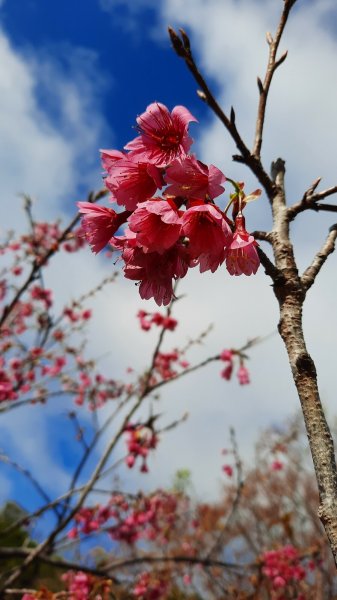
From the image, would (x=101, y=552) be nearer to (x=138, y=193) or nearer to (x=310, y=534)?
(x=310, y=534)

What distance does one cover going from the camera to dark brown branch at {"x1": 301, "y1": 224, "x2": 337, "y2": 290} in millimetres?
1298

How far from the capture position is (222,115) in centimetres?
149

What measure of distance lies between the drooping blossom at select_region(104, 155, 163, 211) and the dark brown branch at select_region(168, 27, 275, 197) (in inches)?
13.9

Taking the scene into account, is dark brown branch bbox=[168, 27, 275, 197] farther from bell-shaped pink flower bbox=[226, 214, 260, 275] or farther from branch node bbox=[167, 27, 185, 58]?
bell-shaped pink flower bbox=[226, 214, 260, 275]

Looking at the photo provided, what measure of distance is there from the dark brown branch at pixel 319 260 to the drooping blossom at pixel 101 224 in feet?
1.84

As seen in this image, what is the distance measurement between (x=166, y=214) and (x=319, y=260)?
50 centimetres

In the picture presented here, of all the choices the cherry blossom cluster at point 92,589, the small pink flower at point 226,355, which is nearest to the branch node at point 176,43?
the cherry blossom cluster at point 92,589

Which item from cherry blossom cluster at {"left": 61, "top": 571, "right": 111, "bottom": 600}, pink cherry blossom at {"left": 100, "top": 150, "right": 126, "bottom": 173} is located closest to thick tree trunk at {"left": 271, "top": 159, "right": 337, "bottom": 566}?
pink cherry blossom at {"left": 100, "top": 150, "right": 126, "bottom": 173}

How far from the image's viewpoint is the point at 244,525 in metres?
12.5

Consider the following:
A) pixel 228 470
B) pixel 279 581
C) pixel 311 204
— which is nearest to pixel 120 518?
pixel 279 581

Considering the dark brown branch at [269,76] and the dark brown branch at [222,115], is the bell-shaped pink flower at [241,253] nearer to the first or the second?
the dark brown branch at [222,115]

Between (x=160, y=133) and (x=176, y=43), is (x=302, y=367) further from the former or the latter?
(x=176, y=43)

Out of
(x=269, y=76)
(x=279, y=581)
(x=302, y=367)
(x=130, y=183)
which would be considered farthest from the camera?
(x=279, y=581)

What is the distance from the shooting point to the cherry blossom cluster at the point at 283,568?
508 centimetres
